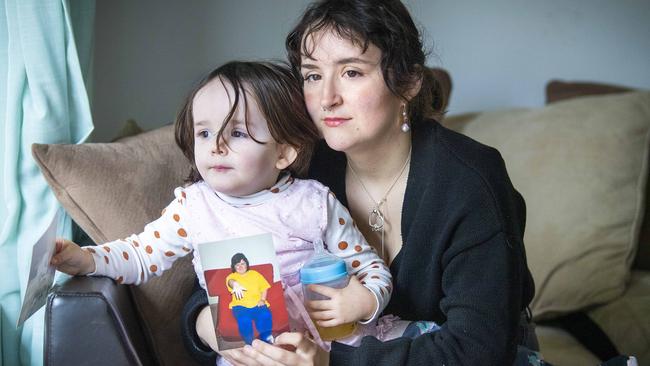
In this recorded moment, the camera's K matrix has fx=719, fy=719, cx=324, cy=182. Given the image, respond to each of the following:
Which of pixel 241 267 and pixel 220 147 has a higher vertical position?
pixel 220 147

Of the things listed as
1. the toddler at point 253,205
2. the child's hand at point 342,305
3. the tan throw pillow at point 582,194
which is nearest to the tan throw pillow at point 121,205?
the toddler at point 253,205

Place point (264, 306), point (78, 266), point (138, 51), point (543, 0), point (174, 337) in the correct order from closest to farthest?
1. point (264, 306)
2. point (78, 266)
3. point (174, 337)
4. point (138, 51)
5. point (543, 0)

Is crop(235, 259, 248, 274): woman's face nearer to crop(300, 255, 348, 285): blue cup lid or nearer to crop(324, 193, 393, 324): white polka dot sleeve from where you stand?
crop(300, 255, 348, 285): blue cup lid

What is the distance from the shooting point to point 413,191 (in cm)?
148

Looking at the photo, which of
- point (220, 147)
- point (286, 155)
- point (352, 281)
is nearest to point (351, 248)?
point (352, 281)

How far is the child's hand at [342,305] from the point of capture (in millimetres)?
1277

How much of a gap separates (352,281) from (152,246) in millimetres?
421

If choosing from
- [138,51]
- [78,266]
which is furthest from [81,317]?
[138,51]

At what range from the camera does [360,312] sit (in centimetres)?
129

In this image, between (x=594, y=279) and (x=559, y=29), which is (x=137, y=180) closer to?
(x=594, y=279)

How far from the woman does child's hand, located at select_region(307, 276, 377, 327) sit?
0.19ft

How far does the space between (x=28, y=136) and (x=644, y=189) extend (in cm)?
178

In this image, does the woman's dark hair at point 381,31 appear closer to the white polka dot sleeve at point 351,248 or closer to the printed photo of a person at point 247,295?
the white polka dot sleeve at point 351,248

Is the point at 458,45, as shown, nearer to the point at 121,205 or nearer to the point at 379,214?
the point at 379,214
